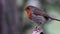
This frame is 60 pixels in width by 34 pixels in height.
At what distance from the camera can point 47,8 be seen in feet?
13.0

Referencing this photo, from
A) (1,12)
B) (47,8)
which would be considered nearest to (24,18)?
(47,8)

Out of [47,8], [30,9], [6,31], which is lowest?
[6,31]

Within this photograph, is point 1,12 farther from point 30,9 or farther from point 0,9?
point 30,9

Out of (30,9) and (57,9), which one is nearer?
(30,9)

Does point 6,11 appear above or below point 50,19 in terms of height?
above

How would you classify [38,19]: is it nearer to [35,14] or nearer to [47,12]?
[35,14]

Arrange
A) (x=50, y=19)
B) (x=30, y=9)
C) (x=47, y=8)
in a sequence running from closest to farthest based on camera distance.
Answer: (x=50, y=19)
(x=30, y=9)
(x=47, y=8)

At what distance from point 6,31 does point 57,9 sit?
1062 mm

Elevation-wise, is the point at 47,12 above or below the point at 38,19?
above

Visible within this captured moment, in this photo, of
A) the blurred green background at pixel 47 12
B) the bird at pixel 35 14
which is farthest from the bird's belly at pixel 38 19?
the blurred green background at pixel 47 12

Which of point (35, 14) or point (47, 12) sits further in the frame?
point (47, 12)

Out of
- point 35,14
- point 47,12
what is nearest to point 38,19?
point 35,14

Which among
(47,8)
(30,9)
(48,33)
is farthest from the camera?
(47,8)

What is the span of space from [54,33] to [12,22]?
2.57 ft
